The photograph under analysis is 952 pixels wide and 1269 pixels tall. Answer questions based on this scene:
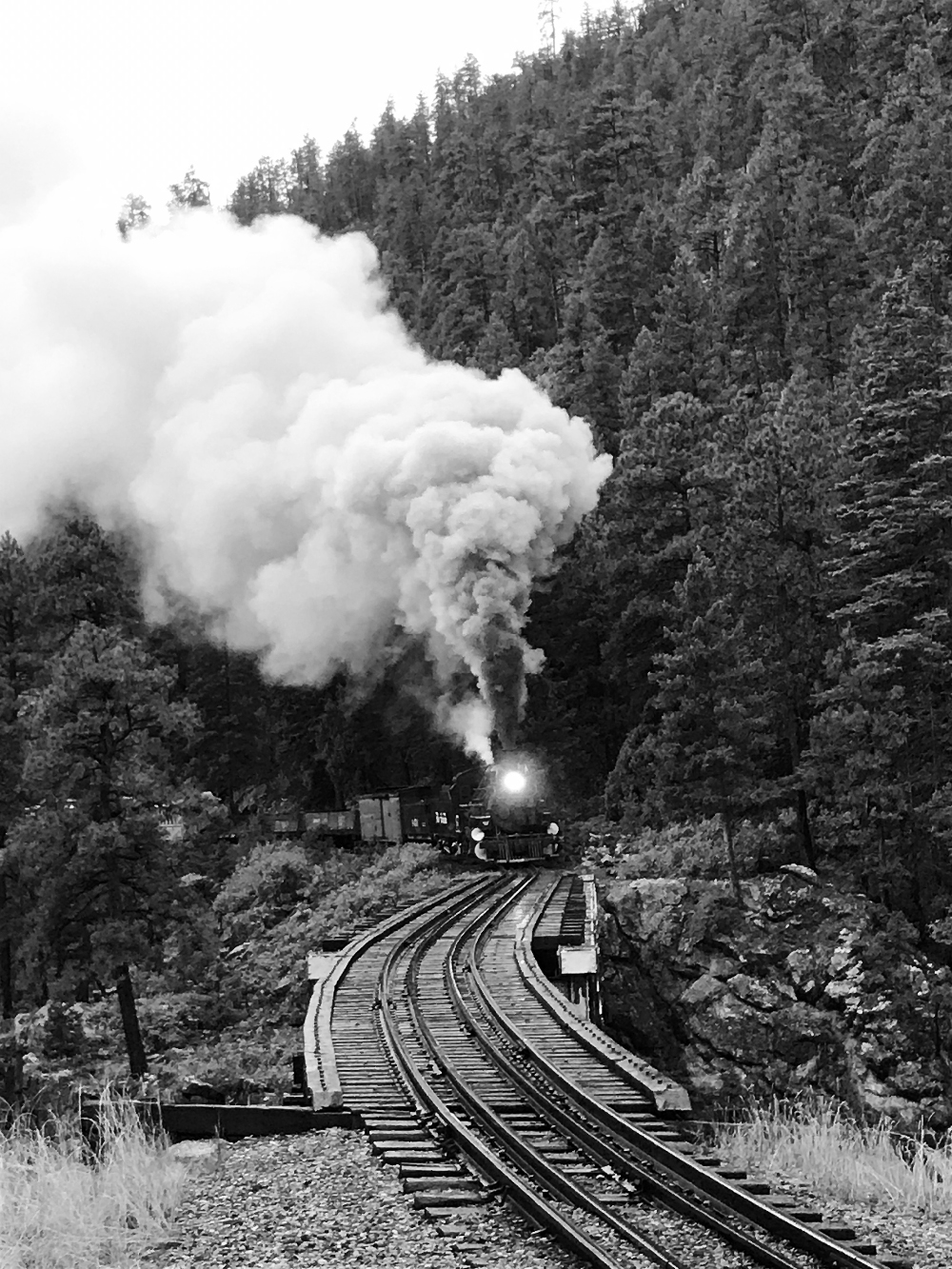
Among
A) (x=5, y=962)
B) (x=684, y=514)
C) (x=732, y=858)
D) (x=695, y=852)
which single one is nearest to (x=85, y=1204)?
(x=5, y=962)

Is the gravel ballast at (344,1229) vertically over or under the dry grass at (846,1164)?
over

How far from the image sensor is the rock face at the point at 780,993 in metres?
25.0

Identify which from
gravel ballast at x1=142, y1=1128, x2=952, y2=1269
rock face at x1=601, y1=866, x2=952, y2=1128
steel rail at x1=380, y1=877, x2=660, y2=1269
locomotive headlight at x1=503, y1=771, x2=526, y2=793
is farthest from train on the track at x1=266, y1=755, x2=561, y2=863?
gravel ballast at x1=142, y1=1128, x2=952, y2=1269

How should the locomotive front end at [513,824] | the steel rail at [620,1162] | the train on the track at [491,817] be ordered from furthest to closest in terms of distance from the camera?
1. the locomotive front end at [513,824]
2. the train on the track at [491,817]
3. the steel rail at [620,1162]

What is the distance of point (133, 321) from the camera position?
61156mm

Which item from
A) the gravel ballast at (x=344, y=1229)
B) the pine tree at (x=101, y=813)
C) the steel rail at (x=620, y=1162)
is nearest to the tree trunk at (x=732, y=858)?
the pine tree at (x=101, y=813)

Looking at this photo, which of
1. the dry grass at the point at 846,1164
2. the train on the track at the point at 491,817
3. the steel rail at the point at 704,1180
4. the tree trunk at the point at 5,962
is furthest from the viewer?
A: the train on the track at the point at 491,817

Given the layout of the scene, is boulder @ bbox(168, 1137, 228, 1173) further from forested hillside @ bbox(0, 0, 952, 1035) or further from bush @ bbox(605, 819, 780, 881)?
bush @ bbox(605, 819, 780, 881)

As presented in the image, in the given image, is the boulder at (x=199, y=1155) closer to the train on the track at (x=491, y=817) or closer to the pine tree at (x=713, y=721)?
the pine tree at (x=713, y=721)

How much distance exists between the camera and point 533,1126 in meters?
12.3

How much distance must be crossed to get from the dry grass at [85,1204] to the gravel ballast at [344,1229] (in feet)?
0.81

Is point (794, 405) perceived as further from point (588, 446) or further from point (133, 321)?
point (133, 321)

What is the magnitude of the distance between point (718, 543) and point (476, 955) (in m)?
16.6

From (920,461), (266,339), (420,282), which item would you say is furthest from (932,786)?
(420,282)
